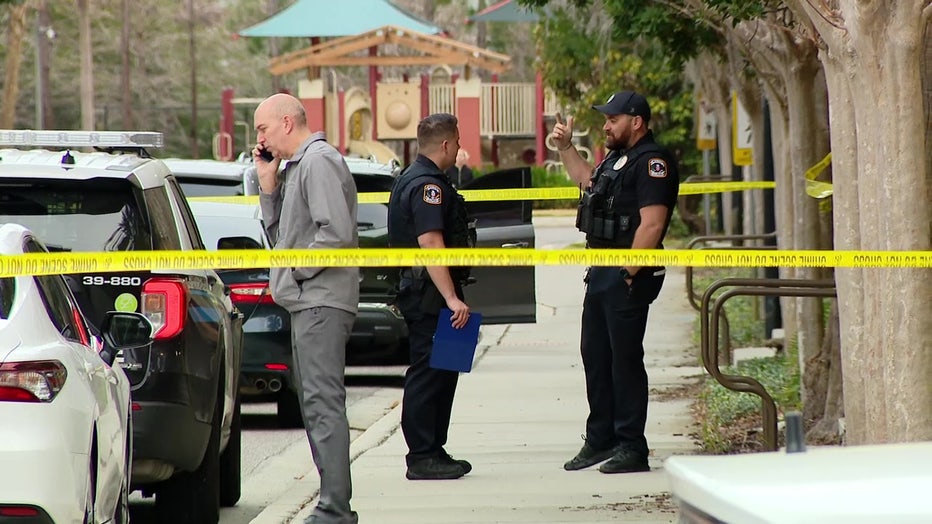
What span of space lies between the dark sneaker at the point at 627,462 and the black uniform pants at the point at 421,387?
0.90 meters

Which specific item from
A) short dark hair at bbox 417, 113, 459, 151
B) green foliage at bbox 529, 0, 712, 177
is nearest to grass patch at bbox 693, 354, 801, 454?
short dark hair at bbox 417, 113, 459, 151

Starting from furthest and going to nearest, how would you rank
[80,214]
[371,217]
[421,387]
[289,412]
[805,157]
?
[371,217]
[289,412]
[805,157]
[421,387]
[80,214]

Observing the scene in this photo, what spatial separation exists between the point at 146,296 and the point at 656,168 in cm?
266

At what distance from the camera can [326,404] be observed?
6.79m

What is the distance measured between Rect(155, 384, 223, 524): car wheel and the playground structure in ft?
108

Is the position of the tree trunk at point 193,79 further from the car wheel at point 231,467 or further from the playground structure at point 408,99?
the car wheel at point 231,467

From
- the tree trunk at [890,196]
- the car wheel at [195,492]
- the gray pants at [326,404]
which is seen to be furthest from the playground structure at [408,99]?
the tree trunk at [890,196]

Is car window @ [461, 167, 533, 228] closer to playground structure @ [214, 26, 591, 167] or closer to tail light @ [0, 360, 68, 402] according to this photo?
tail light @ [0, 360, 68, 402]

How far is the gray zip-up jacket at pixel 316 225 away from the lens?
682cm

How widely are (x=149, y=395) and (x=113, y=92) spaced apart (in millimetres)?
58830

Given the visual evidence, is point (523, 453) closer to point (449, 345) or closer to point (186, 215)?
point (449, 345)

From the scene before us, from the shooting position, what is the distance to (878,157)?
626cm

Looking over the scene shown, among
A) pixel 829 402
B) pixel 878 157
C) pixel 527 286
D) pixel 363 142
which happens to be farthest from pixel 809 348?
pixel 363 142

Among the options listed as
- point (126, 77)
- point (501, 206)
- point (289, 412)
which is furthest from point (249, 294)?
point (126, 77)
